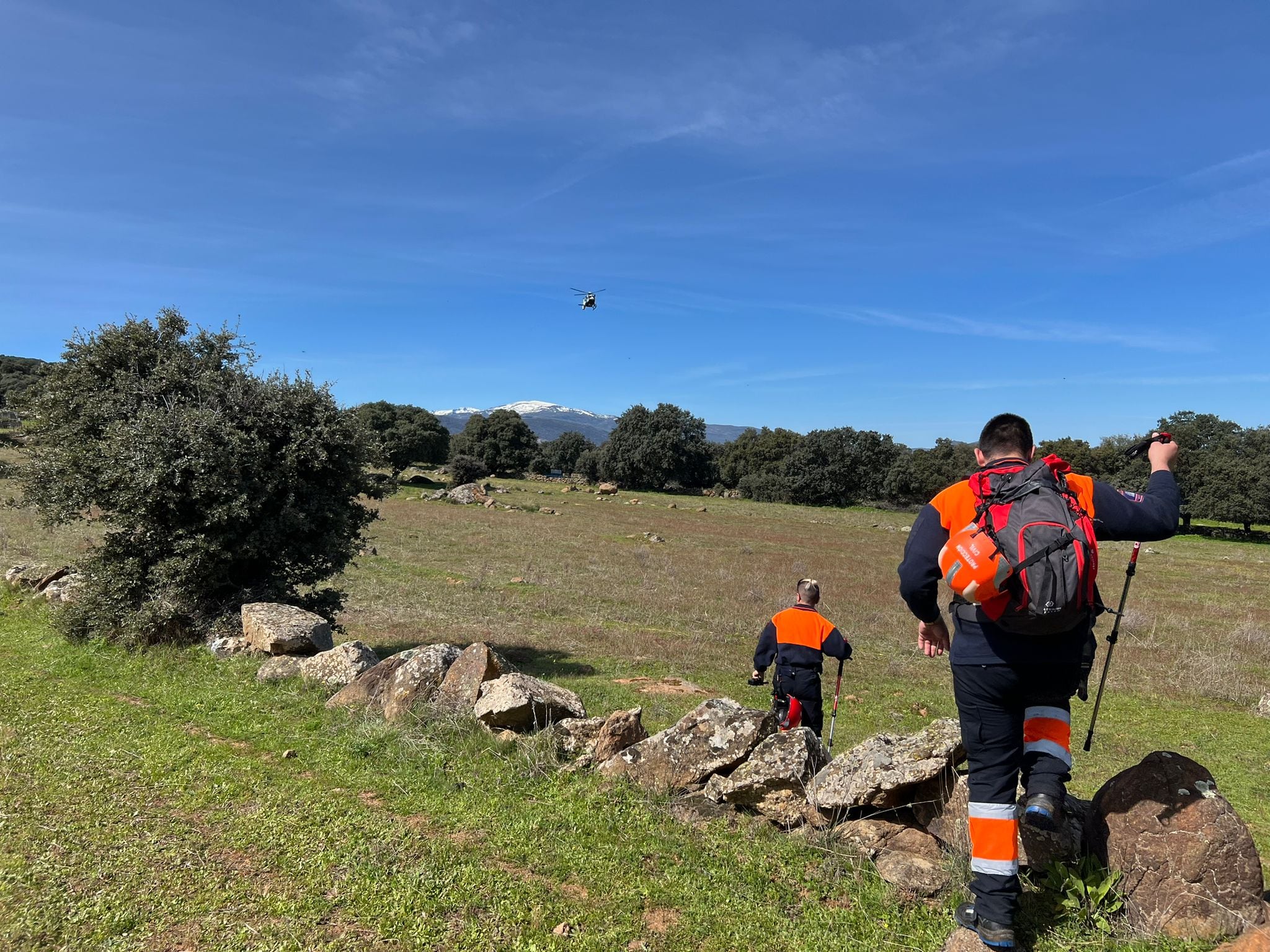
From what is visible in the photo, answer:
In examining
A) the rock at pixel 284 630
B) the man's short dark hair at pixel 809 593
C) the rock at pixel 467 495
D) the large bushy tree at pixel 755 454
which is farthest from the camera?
the large bushy tree at pixel 755 454

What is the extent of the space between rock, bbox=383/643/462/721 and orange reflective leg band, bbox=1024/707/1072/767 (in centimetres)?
592

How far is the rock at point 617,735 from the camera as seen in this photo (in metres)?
6.49

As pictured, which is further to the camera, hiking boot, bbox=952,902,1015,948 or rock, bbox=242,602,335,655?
rock, bbox=242,602,335,655

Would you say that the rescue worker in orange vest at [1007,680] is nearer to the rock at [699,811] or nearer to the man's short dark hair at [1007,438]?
the man's short dark hair at [1007,438]

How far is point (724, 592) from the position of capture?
24625mm

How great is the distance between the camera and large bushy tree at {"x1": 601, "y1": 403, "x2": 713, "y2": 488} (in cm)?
9225

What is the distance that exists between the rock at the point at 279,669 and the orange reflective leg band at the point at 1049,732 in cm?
844

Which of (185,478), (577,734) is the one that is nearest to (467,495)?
(185,478)

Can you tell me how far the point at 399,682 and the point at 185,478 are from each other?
19.2 ft

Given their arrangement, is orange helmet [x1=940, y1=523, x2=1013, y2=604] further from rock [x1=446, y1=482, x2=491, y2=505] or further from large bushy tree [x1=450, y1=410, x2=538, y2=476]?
large bushy tree [x1=450, y1=410, x2=538, y2=476]

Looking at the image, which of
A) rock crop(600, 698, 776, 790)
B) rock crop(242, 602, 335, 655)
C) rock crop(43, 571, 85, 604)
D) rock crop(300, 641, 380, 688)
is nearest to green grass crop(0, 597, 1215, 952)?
rock crop(600, 698, 776, 790)

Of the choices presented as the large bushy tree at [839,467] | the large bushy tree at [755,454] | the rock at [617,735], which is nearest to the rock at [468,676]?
the rock at [617,735]

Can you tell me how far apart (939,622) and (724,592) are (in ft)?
67.3

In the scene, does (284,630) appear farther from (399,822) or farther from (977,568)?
(977,568)
